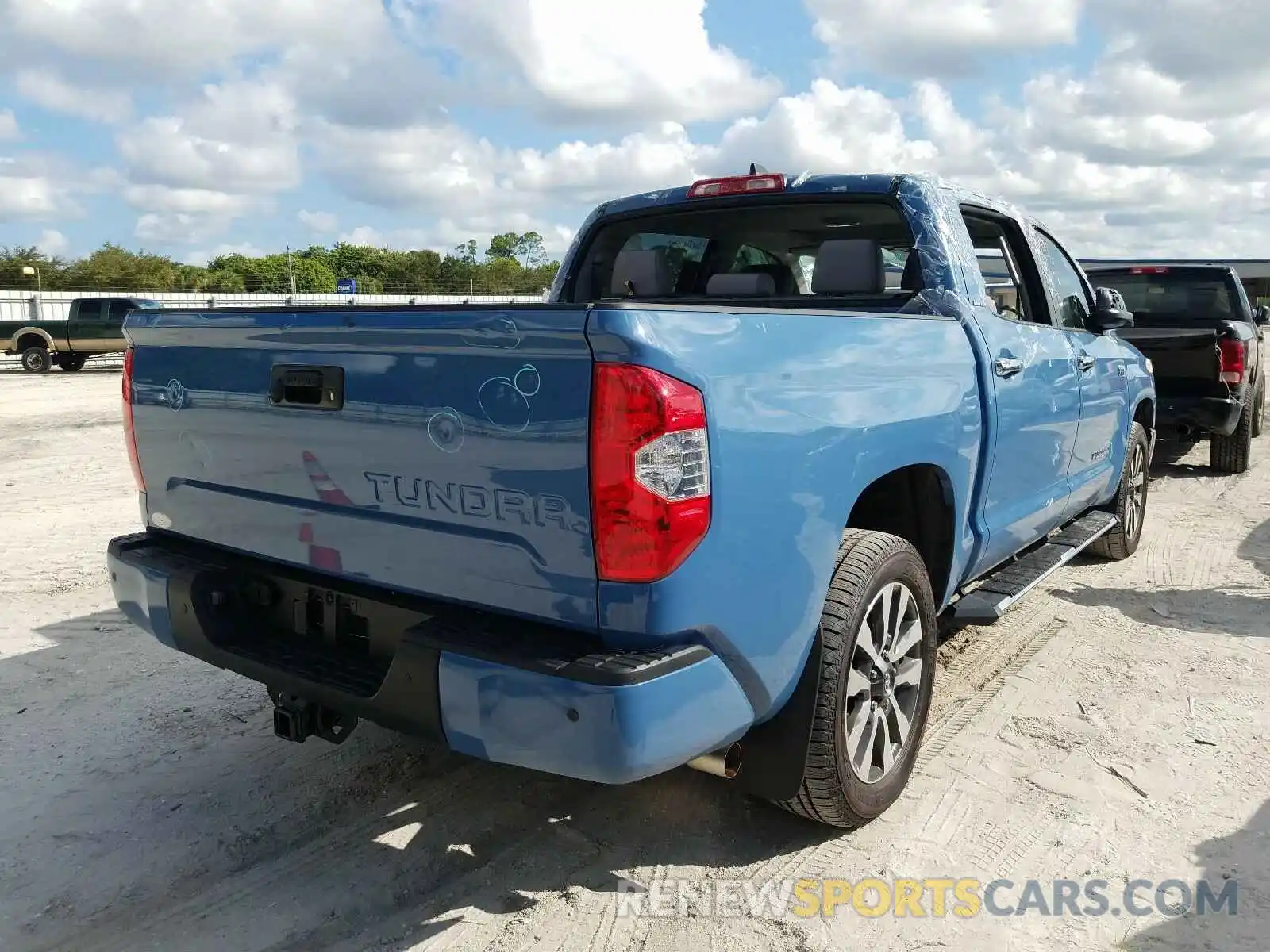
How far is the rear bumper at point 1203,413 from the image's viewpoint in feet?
28.0

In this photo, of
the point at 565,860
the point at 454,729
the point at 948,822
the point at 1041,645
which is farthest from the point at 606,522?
the point at 1041,645

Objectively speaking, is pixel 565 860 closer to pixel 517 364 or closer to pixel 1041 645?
pixel 517 364

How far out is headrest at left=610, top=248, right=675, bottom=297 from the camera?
4.41 metres

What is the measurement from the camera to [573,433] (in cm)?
213

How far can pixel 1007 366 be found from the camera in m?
3.64

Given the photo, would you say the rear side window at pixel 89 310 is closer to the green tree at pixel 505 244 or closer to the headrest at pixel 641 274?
the headrest at pixel 641 274

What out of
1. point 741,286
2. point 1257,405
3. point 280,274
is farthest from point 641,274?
point 280,274

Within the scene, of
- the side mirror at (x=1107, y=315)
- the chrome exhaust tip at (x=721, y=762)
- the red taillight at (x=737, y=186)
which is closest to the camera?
the chrome exhaust tip at (x=721, y=762)

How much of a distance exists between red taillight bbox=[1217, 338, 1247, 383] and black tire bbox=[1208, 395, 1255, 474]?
0.44 m

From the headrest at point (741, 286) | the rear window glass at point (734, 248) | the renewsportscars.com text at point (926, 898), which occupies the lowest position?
the renewsportscars.com text at point (926, 898)

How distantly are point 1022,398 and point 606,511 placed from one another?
227 cm

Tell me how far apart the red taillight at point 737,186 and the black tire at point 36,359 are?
74.5ft

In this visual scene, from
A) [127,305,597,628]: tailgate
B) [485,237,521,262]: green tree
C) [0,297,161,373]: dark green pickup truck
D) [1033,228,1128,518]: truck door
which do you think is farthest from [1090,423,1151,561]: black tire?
[485,237,521,262]: green tree

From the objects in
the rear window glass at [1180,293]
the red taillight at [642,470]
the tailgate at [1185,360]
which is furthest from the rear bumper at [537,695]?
the rear window glass at [1180,293]
